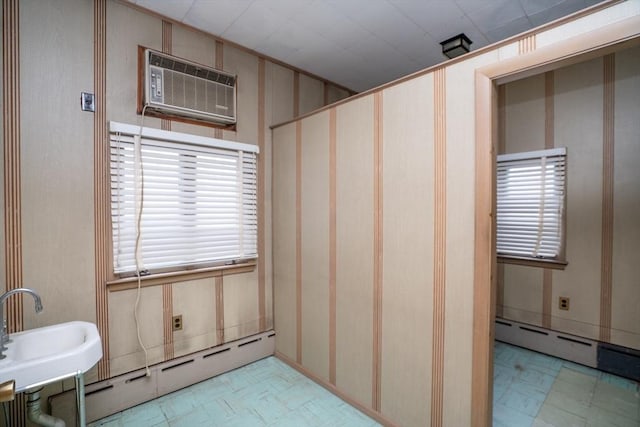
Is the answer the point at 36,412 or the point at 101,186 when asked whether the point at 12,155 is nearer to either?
the point at 101,186

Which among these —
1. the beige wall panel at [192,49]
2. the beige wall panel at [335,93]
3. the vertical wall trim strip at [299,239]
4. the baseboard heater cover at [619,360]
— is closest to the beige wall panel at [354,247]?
the vertical wall trim strip at [299,239]

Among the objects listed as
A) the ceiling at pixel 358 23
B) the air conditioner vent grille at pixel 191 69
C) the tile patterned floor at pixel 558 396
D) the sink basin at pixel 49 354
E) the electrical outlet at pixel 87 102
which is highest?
the ceiling at pixel 358 23

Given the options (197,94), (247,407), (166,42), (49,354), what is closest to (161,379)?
(247,407)

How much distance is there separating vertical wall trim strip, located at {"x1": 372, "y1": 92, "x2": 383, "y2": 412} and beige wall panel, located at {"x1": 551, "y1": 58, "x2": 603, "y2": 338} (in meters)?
2.15

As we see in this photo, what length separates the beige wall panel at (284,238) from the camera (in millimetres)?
2789

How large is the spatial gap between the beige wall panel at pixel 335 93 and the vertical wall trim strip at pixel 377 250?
1565 millimetres

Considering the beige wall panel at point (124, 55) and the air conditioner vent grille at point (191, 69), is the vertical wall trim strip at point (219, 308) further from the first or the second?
the air conditioner vent grille at point (191, 69)

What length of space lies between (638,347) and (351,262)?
2598mm

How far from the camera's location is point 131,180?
2174 mm

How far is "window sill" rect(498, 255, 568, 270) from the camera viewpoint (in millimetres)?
2957

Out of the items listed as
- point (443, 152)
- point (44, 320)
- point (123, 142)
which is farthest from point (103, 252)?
point (443, 152)

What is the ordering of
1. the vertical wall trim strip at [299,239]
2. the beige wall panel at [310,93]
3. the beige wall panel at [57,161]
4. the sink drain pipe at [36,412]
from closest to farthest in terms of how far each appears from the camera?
the sink drain pipe at [36,412]
the beige wall panel at [57,161]
the vertical wall trim strip at [299,239]
the beige wall panel at [310,93]

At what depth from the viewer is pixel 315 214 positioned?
8.40 ft

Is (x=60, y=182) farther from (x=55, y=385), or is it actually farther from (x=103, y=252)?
(x=55, y=385)
